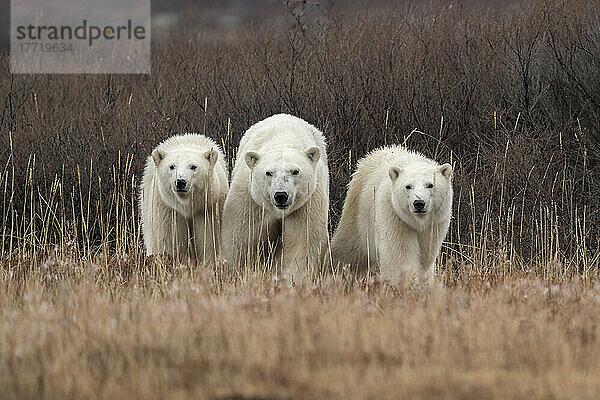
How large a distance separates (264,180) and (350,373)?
120 inches

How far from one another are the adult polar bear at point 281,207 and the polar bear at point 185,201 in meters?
0.17

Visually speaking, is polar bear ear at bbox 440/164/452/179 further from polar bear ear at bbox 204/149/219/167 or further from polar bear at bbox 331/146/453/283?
polar bear ear at bbox 204/149/219/167

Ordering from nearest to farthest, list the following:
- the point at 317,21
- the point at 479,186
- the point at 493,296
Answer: the point at 493,296
the point at 479,186
the point at 317,21

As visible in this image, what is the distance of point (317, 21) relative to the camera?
1430 cm

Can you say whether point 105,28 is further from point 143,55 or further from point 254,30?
point 254,30

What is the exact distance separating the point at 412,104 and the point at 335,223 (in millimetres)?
2139

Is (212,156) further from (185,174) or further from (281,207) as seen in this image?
(281,207)

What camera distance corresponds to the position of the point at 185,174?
20.4 feet

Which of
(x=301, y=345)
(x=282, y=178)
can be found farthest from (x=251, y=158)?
(x=301, y=345)

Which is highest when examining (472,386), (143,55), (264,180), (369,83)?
(143,55)

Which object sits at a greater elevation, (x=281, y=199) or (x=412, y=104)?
(x=412, y=104)

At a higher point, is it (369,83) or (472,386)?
(369,83)

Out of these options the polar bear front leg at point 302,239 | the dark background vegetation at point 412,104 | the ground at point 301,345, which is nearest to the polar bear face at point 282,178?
the polar bear front leg at point 302,239

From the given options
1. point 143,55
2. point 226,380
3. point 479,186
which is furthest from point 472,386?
point 143,55
